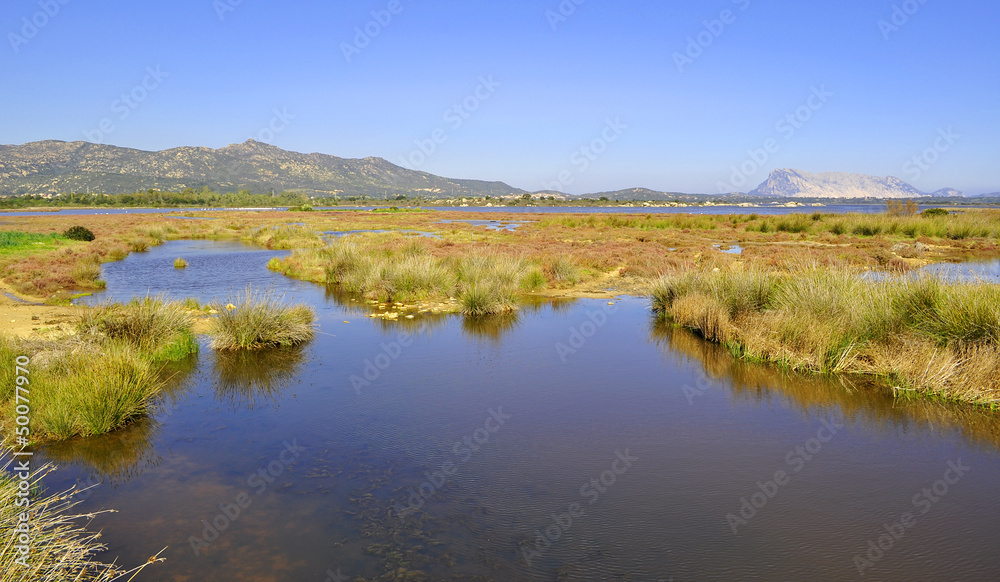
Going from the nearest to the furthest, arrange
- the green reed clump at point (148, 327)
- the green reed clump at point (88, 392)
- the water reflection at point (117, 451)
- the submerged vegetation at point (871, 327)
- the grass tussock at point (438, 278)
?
the water reflection at point (117, 451) → the green reed clump at point (88, 392) → the submerged vegetation at point (871, 327) → the green reed clump at point (148, 327) → the grass tussock at point (438, 278)

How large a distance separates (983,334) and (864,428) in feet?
11.0

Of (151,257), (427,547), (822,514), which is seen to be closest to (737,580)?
(822,514)

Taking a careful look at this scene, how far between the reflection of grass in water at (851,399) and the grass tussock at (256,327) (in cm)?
919

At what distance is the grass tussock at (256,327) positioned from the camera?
Answer: 12617 millimetres

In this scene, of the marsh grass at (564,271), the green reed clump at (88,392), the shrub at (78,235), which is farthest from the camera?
the shrub at (78,235)

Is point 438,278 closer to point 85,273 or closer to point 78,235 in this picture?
point 85,273

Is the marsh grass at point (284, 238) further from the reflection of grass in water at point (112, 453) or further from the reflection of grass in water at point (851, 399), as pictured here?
the reflection of grass in water at point (851, 399)

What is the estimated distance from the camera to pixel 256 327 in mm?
12781

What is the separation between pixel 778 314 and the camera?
12297 millimetres

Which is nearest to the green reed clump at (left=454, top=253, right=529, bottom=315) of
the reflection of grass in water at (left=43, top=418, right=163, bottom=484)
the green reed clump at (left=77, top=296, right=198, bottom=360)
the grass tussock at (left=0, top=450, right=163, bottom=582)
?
the green reed clump at (left=77, top=296, right=198, bottom=360)

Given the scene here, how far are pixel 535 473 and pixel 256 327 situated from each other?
8333 millimetres

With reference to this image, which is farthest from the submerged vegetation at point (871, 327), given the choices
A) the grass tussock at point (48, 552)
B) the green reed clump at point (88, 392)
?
the green reed clump at point (88, 392)

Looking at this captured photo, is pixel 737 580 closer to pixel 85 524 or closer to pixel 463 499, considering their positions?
pixel 463 499

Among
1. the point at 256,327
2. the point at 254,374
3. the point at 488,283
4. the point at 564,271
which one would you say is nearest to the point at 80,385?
the point at 254,374
